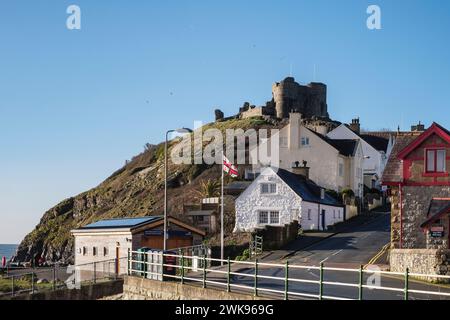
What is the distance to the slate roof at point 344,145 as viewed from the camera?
251ft

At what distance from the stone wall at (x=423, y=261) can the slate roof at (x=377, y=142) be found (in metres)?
55.7

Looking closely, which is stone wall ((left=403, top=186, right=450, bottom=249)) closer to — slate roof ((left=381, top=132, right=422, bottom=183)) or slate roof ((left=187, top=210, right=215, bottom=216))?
slate roof ((left=381, top=132, right=422, bottom=183))

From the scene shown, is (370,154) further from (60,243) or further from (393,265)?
(393,265)

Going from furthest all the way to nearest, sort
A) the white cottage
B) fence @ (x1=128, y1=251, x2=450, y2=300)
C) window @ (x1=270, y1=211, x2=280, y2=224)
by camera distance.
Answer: window @ (x1=270, y1=211, x2=280, y2=224) < the white cottage < fence @ (x1=128, y1=251, x2=450, y2=300)

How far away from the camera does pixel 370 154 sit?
89.2 meters

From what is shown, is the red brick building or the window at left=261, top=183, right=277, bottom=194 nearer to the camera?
the red brick building

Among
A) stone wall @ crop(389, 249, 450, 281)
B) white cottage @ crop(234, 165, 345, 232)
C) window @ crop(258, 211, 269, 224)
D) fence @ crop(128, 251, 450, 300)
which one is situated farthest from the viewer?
window @ crop(258, 211, 269, 224)

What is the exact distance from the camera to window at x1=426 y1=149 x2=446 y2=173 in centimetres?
4036

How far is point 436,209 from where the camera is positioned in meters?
39.4

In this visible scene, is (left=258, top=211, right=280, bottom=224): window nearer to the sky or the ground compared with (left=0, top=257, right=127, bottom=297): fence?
nearer to the sky

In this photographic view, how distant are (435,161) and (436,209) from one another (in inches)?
109

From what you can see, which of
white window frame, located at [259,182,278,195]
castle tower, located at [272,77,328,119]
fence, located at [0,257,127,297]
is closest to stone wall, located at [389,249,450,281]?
fence, located at [0,257,127,297]
